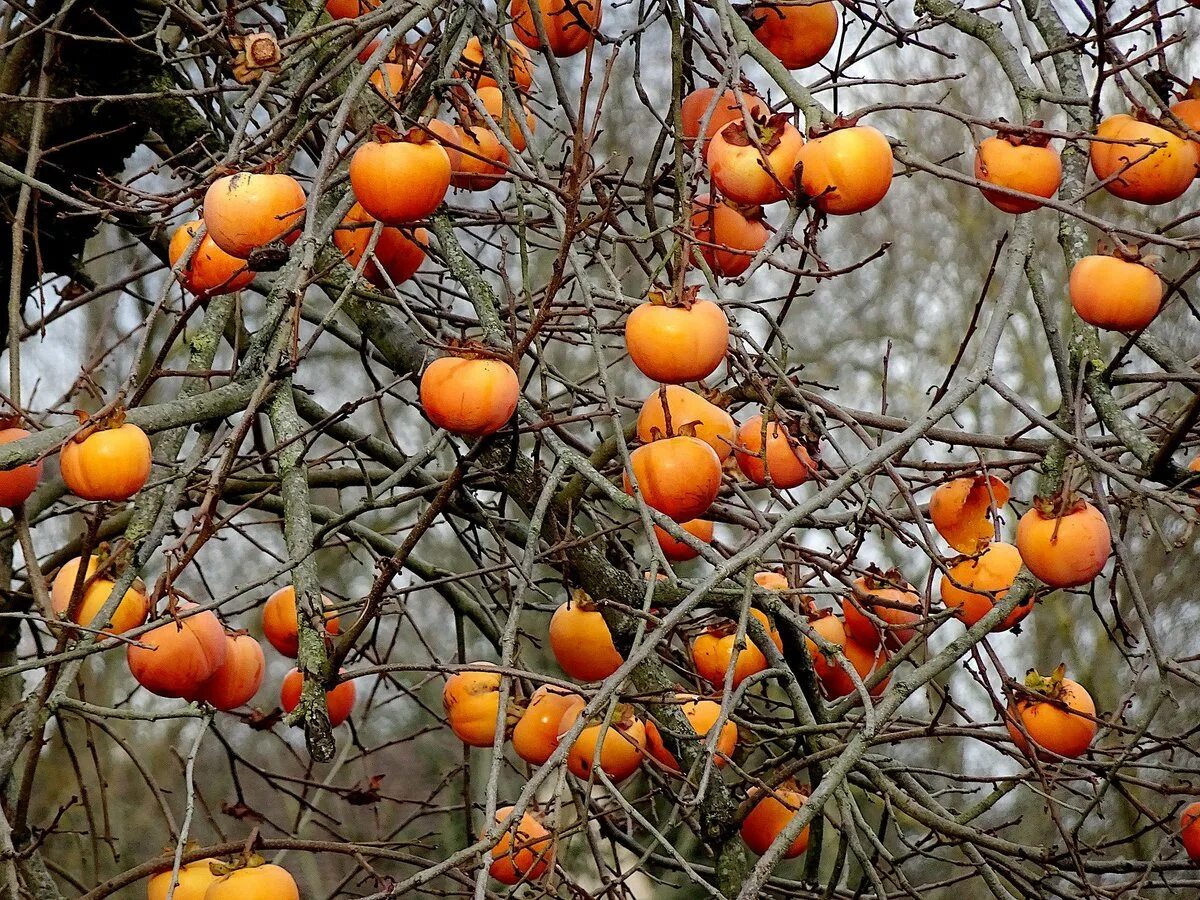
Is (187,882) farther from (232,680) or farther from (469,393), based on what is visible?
(469,393)

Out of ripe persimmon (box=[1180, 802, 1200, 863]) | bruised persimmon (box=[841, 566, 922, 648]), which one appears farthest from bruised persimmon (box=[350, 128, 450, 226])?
ripe persimmon (box=[1180, 802, 1200, 863])

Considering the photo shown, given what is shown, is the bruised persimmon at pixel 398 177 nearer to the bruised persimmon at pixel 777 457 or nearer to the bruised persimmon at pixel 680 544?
the bruised persimmon at pixel 777 457

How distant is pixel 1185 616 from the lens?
7297mm

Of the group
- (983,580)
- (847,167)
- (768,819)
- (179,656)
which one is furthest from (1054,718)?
(179,656)

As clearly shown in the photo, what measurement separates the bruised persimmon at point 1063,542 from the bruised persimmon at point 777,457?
16.8 inches

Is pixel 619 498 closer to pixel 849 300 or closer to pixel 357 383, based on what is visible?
pixel 357 383

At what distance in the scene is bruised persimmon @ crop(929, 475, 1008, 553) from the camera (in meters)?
2.40

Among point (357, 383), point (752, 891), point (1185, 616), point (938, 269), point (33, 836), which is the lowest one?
point (752, 891)

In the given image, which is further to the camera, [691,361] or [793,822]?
[691,361]

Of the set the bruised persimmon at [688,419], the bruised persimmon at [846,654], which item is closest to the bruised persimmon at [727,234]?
the bruised persimmon at [688,419]

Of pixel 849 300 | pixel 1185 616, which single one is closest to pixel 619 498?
pixel 1185 616

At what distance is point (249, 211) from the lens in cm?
169

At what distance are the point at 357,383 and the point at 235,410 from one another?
23.8 feet

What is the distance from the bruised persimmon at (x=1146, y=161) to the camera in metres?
2.06
